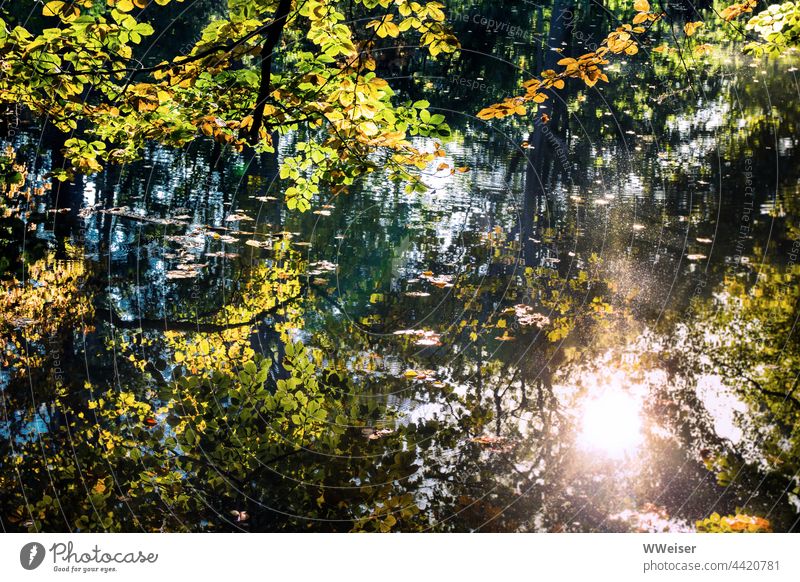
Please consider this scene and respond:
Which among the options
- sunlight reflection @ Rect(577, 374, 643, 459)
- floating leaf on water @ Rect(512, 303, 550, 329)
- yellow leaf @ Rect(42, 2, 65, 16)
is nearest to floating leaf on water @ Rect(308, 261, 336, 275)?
floating leaf on water @ Rect(512, 303, 550, 329)

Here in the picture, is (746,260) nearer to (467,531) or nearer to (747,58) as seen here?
(467,531)

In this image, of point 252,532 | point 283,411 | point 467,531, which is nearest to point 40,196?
point 283,411

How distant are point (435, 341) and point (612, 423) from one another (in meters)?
1.62

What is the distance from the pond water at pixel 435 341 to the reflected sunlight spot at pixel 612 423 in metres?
0.02

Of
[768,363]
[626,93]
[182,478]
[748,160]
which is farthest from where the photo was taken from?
[626,93]

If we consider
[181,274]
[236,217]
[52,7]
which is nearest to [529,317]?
[181,274]

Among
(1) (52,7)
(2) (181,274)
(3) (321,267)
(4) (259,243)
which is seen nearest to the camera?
(1) (52,7)

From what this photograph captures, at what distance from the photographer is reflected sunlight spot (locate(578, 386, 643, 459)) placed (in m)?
4.61

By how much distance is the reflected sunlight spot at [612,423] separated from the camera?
4.61 metres

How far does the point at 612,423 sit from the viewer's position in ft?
16.0

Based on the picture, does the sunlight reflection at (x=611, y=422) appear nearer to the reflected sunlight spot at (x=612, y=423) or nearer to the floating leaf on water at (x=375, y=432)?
the reflected sunlight spot at (x=612, y=423)

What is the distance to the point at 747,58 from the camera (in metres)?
17.6

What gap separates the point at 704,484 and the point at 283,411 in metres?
2.61

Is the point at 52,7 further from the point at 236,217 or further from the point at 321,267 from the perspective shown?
the point at 236,217
